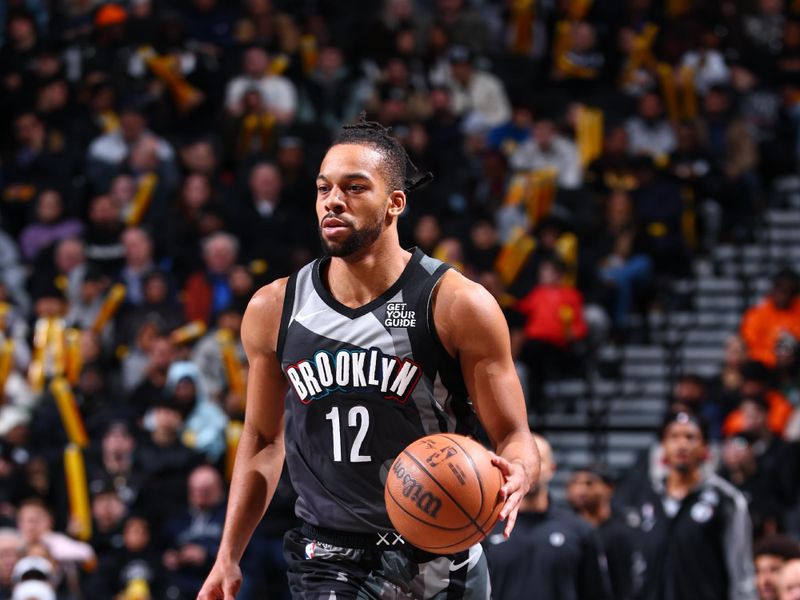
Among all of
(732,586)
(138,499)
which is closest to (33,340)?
(138,499)

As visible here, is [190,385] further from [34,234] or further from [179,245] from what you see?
[34,234]

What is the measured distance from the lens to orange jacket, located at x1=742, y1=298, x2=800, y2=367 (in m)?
12.6

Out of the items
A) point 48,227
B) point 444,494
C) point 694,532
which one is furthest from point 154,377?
point 444,494

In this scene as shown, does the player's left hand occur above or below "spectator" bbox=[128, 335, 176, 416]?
above

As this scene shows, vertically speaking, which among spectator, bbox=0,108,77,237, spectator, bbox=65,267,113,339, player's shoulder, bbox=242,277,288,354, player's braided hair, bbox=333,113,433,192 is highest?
spectator, bbox=0,108,77,237

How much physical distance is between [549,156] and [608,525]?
6472mm

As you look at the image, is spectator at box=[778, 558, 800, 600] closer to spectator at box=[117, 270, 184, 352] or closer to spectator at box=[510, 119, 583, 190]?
spectator at box=[117, 270, 184, 352]

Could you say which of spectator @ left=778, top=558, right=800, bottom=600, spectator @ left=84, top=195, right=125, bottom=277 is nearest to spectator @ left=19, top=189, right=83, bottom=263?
spectator @ left=84, top=195, right=125, bottom=277

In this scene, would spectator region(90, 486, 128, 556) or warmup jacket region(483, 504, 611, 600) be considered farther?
spectator region(90, 486, 128, 556)

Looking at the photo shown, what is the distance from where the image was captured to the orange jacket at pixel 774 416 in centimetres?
1136

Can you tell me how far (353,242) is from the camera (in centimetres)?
473

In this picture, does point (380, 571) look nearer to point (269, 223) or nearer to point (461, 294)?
point (461, 294)

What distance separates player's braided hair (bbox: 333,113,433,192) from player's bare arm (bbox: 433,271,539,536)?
427 mm

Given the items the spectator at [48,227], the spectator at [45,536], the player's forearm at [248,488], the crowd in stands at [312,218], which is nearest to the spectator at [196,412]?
the crowd in stands at [312,218]
